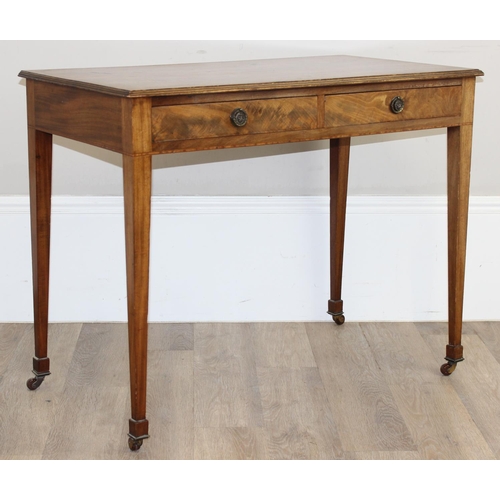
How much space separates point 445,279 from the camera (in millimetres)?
3176

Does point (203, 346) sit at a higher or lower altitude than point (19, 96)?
lower

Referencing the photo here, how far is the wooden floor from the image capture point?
2.28m

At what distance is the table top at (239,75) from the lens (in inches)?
82.0

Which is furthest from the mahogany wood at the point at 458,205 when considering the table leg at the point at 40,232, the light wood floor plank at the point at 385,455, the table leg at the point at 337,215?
the table leg at the point at 40,232

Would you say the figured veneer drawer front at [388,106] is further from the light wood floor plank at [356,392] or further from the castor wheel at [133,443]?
the castor wheel at [133,443]

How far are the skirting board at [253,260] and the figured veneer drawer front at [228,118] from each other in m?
0.82

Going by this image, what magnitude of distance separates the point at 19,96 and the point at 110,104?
929mm

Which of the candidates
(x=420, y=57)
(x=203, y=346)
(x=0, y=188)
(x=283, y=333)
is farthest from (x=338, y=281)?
(x=0, y=188)

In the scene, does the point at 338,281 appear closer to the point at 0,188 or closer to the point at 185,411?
the point at 185,411

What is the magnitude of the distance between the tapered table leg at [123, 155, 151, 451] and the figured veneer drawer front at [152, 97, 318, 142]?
10cm

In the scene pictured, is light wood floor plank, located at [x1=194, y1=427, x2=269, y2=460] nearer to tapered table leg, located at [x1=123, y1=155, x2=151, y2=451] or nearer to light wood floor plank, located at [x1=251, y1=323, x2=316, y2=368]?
tapered table leg, located at [x1=123, y1=155, x2=151, y2=451]

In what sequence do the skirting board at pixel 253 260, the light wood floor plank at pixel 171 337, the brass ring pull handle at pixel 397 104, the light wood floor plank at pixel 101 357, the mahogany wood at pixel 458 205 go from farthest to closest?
the skirting board at pixel 253 260
the light wood floor plank at pixel 171 337
the light wood floor plank at pixel 101 357
the mahogany wood at pixel 458 205
the brass ring pull handle at pixel 397 104

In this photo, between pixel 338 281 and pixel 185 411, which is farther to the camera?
pixel 338 281

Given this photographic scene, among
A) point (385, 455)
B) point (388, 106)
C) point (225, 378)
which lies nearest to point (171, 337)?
point (225, 378)
